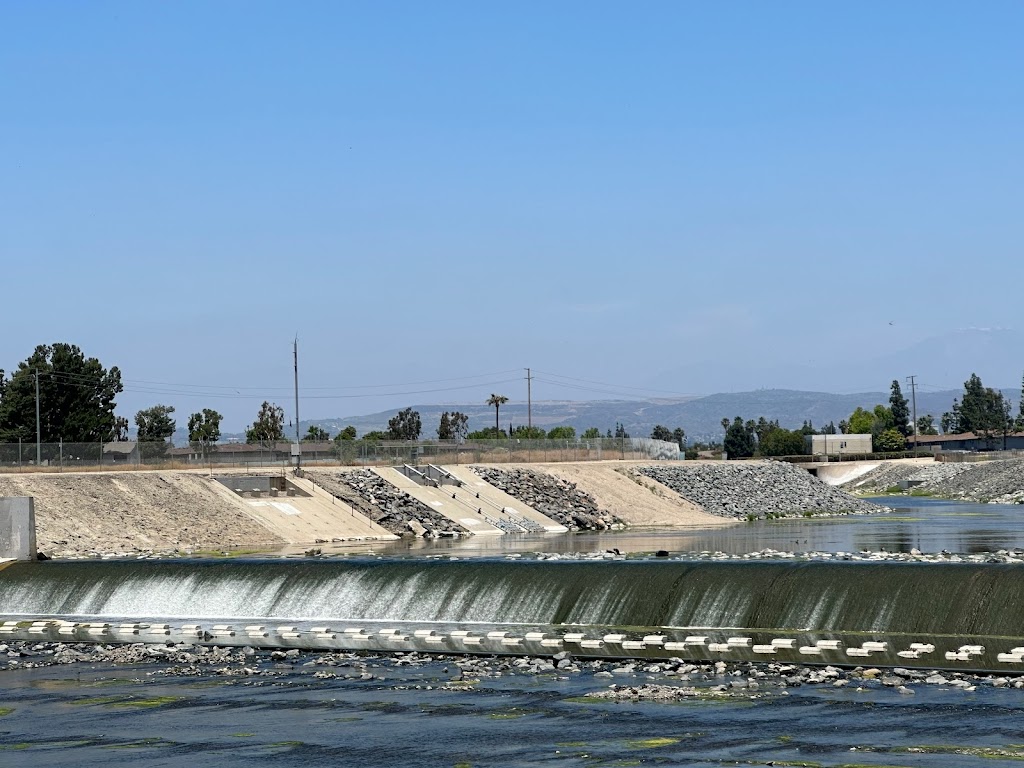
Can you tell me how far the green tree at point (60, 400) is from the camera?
13288cm

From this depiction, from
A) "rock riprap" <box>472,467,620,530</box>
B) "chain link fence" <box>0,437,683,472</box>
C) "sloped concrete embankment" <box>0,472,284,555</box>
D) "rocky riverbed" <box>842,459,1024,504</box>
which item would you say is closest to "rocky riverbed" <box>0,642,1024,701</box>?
"sloped concrete embankment" <box>0,472,284,555</box>

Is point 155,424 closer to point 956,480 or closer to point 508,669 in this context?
point 956,480

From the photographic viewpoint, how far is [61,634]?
126ft

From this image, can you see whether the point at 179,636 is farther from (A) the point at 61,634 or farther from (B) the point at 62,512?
(B) the point at 62,512

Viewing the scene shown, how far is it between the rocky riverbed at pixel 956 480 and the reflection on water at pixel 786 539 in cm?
3220

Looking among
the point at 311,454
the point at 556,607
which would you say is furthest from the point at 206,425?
the point at 556,607

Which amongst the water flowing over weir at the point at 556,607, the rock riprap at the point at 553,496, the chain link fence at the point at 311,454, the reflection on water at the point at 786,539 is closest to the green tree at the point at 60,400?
the chain link fence at the point at 311,454

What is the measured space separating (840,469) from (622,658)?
153m

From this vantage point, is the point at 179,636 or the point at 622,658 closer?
the point at 622,658

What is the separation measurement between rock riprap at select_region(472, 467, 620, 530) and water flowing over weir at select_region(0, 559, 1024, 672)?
44822mm

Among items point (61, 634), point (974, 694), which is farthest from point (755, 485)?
point (974, 694)

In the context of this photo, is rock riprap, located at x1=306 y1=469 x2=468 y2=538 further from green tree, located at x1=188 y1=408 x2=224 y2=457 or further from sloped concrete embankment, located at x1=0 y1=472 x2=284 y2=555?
green tree, located at x1=188 y1=408 x2=224 y2=457

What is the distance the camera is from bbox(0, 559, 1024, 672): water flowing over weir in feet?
101

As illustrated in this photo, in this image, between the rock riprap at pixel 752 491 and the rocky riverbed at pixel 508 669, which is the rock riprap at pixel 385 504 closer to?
the rock riprap at pixel 752 491
